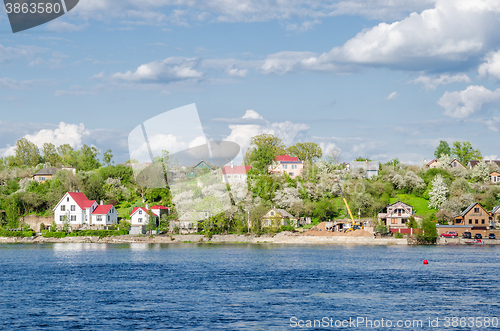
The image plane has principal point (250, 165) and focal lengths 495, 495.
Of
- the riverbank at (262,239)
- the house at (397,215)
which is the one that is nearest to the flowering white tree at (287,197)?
the riverbank at (262,239)

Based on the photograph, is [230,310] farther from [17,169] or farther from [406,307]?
[17,169]

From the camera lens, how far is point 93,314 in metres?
28.7

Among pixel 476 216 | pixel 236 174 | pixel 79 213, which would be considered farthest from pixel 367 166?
pixel 79 213

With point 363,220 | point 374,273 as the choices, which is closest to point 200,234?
point 363,220

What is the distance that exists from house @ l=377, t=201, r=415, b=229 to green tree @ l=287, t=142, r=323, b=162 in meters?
47.8

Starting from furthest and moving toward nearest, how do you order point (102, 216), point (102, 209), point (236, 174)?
point (236, 174) → point (102, 209) → point (102, 216)

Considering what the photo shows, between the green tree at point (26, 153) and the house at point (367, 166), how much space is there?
98250 millimetres

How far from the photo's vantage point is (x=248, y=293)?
35469 millimetres

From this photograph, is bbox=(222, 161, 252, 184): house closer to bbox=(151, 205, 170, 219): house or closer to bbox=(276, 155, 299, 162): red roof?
bbox=(151, 205, 170, 219): house

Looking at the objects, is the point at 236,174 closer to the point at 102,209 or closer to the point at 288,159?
the point at 288,159

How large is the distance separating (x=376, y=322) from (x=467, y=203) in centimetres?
8468

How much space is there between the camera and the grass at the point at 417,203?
103588mm

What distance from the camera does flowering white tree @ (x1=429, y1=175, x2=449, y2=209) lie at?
344ft

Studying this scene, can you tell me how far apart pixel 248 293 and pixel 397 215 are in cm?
6834
